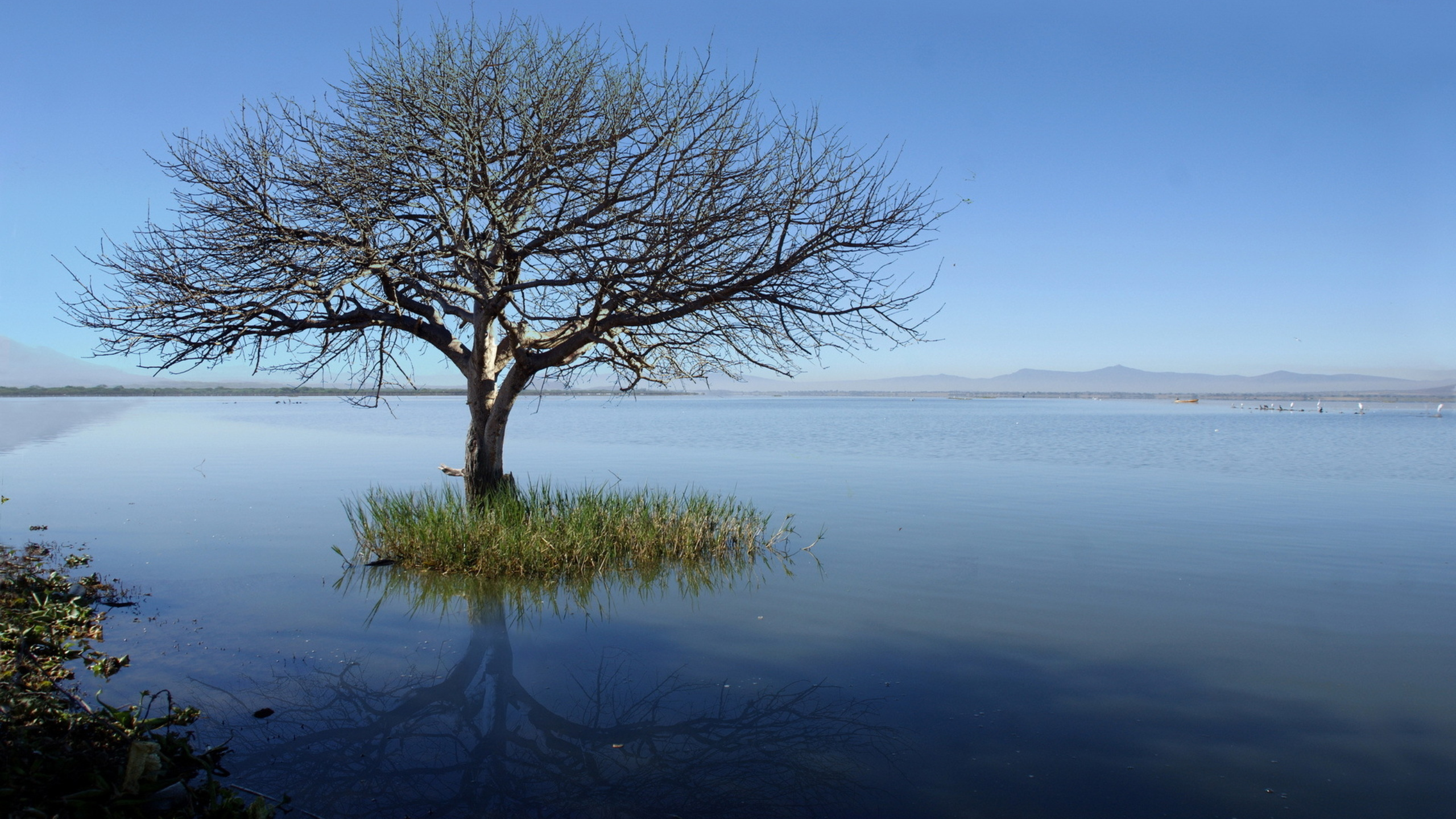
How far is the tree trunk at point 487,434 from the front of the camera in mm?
14289

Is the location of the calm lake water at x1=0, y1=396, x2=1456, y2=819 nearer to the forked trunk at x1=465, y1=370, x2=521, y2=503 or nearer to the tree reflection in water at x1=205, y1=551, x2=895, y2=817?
the tree reflection in water at x1=205, y1=551, x2=895, y2=817

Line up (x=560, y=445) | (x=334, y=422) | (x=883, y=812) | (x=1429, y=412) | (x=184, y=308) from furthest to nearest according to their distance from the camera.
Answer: (x=1429, y=412)
(x=334, y=422)
(x=560, y=445)
(x=184, y=308)
(x=883, y=812)

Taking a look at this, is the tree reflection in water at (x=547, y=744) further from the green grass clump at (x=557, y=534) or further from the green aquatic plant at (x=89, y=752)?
the green grass clump at (x=557, y=534)

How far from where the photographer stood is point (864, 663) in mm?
8375

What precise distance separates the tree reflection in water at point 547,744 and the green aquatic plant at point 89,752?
20.0 inches

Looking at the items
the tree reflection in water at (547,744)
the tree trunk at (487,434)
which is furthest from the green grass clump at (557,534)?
the tree reflection in water at (547,744)

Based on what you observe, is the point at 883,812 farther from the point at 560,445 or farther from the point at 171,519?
the point at 560,445

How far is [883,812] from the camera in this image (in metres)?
5.53

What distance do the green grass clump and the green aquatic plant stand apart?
4.58 metres

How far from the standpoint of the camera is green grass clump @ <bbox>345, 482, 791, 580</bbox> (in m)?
12.1

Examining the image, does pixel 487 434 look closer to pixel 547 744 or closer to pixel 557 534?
pixel 557 534

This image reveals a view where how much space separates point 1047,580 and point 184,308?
12.2m

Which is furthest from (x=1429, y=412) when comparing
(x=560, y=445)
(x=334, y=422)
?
(x=334, y=422)

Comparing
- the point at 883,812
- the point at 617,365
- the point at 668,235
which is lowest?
the point at 883,812
